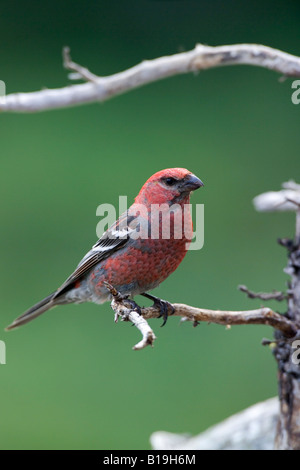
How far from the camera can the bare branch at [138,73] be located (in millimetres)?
1818

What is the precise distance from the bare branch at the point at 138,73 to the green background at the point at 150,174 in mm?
3070

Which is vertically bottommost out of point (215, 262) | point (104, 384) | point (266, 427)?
point (266, 427)

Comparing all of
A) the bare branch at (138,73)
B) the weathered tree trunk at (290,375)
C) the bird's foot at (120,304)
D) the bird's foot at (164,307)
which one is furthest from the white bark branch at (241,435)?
the bare branch at (138,73)

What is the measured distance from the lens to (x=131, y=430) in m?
4.59

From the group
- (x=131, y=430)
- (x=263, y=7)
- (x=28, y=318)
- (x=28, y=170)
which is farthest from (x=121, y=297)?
(x=263, y=7)

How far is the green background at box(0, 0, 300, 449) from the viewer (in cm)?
510

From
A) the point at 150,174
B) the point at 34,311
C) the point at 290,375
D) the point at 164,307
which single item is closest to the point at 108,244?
the point at 164,307

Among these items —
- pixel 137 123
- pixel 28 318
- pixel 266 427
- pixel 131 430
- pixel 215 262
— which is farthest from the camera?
pixel 137 123

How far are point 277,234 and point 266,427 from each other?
3040 mm

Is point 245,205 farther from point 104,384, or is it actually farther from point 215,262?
point 104,384

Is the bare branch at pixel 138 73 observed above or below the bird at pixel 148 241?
A: above

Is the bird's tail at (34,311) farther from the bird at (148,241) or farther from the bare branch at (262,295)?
the bare branch at (262,295)

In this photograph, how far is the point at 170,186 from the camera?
7.46 feet

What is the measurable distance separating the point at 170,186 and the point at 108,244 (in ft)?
1.25
